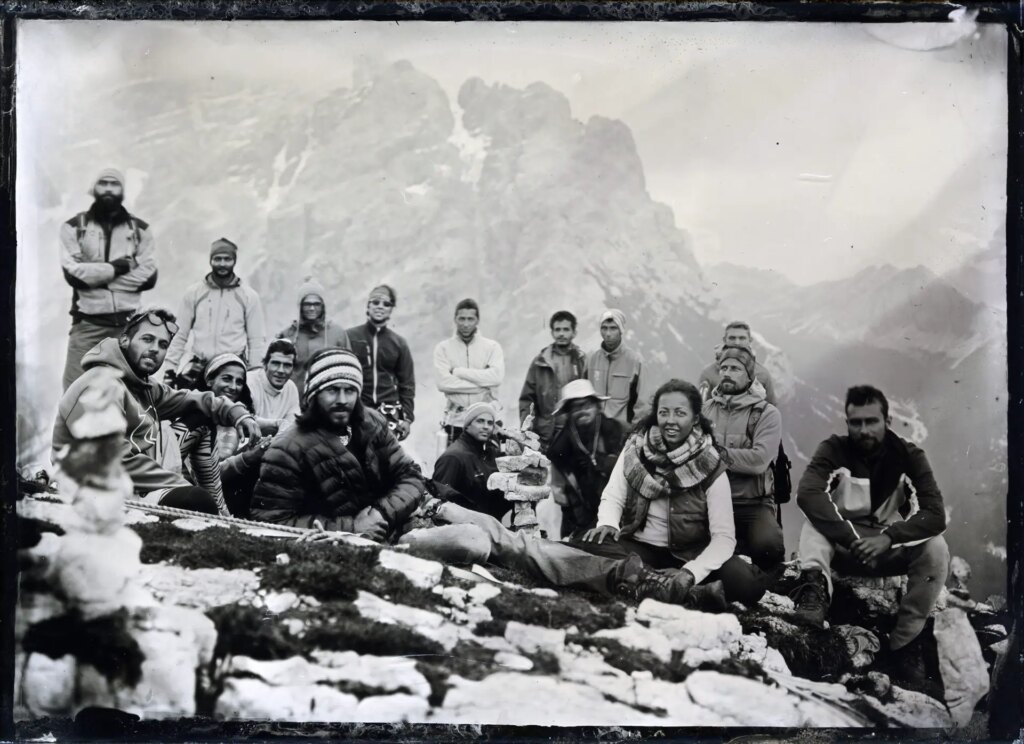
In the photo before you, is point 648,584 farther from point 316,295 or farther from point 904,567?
point 316,295

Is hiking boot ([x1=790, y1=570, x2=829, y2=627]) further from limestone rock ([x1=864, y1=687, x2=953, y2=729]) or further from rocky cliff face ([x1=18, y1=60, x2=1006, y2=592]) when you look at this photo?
limestone rock ([x1=864, y1=687, x2=953, y2=729])

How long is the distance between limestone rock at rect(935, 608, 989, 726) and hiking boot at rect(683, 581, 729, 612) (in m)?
1.05

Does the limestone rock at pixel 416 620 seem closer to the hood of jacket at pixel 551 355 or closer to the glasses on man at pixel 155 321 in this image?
the hood of jacket at pixel 551 355

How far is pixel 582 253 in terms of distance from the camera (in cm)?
466

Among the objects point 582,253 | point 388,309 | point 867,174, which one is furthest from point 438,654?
point 867,174

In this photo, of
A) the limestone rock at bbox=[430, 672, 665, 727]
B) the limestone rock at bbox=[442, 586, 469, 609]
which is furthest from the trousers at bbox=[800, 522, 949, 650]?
the limestone rock at bbox=[442, 586, 469, 609]

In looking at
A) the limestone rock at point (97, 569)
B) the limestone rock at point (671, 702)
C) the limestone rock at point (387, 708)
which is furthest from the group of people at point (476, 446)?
the limestone rock at point (387, 708)

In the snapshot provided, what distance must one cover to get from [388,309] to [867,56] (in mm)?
2652

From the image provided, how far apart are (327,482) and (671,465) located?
5.42 feet

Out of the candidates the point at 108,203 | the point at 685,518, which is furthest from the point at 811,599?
the point at 108,203

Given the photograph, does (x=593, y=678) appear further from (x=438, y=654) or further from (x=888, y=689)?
(x=888, y=689)

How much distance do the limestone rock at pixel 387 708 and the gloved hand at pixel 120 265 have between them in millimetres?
2342

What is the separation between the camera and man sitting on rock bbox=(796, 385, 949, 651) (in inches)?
178

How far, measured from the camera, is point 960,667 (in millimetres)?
4516
